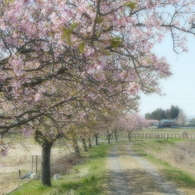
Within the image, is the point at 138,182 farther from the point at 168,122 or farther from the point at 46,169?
the point at 168,122

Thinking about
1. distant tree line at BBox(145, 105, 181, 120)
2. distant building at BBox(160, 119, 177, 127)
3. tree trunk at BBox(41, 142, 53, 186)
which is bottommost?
tree trunk at BBox(41, 142, 53, 186)

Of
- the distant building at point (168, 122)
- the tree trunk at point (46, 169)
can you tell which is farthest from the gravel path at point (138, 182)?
the distant building at point (168, 122)

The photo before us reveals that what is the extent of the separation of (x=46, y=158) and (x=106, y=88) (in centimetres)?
1364

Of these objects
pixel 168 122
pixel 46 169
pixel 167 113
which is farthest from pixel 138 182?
pixel 167 113

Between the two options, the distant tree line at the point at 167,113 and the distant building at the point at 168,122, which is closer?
the distant building at the point at 168,122

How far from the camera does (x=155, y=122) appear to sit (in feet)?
502

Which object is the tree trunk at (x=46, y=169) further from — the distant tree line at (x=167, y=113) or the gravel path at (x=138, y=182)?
the distant tree line at (x=167, y=113)

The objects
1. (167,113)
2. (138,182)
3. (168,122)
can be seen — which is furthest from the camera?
(167,113)

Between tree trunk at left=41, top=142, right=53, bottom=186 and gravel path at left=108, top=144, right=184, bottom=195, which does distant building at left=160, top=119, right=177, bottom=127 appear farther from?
tree trunk at left=41, top=142, right=53, bottom=186

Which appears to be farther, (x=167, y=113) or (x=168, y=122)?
(x=167, y=113)

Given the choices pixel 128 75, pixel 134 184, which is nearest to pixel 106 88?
pixel 128 75

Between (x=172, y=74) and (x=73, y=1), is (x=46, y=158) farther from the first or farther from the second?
(x=73, y=1)

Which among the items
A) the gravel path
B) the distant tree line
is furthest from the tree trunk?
the distant tree line

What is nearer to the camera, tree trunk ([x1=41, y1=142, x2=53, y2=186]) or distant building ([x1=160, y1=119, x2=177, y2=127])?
tree trunk ([x1=41, y1=142, x2=53, y2=186])
